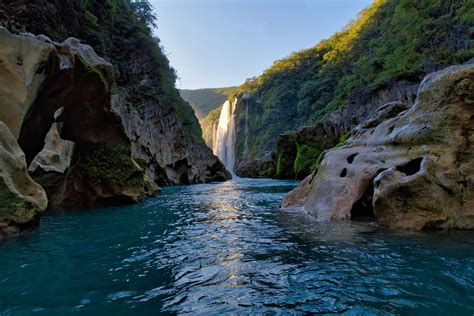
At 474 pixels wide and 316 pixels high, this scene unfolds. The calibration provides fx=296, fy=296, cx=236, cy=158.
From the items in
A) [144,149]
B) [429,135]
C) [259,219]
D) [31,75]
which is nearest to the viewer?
[429,135]

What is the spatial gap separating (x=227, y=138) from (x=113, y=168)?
7221 centimetres

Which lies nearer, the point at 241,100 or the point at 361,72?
the point at 361,72

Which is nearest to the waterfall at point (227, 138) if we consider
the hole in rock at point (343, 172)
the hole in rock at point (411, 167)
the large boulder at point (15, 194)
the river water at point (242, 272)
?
the hole in rock at point (343, 172)

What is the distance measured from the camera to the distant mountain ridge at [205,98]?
457ft

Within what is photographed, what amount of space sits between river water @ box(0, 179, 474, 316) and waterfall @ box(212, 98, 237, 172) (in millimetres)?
75074

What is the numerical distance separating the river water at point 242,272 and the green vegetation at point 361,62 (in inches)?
1080

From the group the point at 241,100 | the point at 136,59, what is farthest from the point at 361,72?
the point at 241,100

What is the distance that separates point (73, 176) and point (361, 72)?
47.0 m

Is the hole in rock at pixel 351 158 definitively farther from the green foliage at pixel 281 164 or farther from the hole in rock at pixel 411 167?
the green foliage at pixel 281 164

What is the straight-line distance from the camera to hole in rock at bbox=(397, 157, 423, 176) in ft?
24.8

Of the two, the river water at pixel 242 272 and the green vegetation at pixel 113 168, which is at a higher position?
the green vegetation at pixel 113 168

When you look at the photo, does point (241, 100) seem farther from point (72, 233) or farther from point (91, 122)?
point (72, 233)

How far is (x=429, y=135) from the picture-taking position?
24.7ft

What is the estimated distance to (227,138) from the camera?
8625 centimetres
